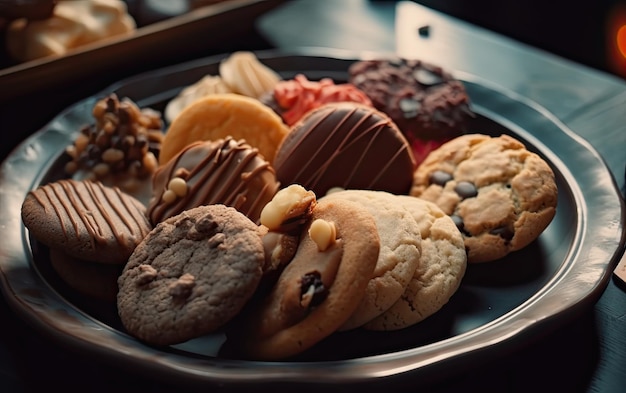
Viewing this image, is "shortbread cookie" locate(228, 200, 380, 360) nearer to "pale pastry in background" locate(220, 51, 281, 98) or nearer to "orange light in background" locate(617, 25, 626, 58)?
"pale pastry in background" locate(220, 51, 281, 98)

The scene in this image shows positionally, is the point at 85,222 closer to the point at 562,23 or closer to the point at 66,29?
the point at 66,29

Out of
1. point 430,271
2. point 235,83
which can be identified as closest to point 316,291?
point 430,271

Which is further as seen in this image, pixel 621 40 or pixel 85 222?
pixel 621 40

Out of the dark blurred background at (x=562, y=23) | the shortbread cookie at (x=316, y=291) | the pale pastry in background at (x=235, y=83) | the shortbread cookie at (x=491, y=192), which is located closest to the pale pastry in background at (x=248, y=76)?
the pale pastry in background at (x=235, y=83)

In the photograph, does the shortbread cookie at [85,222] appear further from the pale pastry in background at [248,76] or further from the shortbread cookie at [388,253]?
the pale pastry in background at [248,76]

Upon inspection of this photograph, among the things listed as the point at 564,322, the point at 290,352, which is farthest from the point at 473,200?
the point at 290,352

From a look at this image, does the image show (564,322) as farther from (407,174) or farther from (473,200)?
(407,174)
